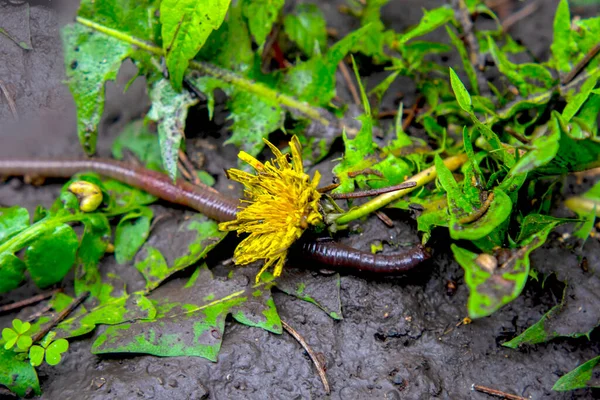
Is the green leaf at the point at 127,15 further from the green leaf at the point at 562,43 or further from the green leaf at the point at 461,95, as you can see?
the green leaf at the point at 562,43

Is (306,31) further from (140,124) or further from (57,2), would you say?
(57,2)

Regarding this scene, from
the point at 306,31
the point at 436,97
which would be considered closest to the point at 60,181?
the point at 306,31

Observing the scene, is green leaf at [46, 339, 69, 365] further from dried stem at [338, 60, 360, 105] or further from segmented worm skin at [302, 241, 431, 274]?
dried stem at [338, 60, 360, 105]

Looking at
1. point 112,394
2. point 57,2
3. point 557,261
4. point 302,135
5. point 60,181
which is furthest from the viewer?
point 60,181

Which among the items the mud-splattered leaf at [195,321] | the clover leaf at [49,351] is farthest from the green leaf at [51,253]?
the mud-splattered leaf at [195,321]

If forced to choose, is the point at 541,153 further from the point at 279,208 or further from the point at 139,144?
the point at 139,144

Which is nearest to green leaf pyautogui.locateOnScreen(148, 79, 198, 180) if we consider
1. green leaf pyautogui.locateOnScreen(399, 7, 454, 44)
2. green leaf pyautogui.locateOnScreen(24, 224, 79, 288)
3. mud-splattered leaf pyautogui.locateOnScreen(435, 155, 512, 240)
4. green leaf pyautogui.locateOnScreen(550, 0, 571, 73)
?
green leaf pyautogui.locateOnScreen(24, 224, 79, 288)
